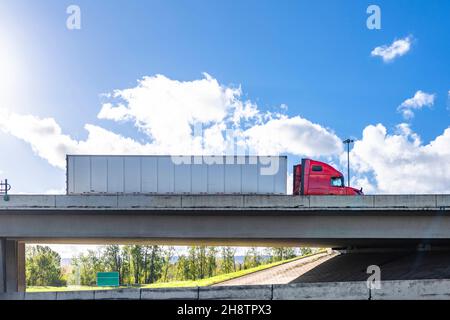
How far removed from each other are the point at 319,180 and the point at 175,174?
31.9 ft

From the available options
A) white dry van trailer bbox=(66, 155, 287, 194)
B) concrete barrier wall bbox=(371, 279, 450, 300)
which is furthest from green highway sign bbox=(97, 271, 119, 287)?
concrete barrier wall bbox=(371, 279, 450, 300)

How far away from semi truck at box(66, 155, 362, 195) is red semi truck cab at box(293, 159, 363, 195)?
8.70 feet

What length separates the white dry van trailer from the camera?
2684 cm

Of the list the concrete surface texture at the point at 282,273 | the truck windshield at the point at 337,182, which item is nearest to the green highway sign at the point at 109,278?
the concrete surface texture at the point at 282,273

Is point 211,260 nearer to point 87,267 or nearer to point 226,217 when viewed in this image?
point 87,267

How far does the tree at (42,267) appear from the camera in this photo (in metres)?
83.8

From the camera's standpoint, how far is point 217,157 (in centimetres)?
2719

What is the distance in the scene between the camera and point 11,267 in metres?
28.1

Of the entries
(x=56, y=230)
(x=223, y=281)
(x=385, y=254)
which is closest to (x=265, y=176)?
(x=56, y=230)

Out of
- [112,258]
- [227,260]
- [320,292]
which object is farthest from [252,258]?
[320,292]

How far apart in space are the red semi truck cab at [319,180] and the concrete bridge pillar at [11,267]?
62.6 feet

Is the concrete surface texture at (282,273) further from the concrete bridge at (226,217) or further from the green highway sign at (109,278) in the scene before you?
the concrete bridge at (226,217)

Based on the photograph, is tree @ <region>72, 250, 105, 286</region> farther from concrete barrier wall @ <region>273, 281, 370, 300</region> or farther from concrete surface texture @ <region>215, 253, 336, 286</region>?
concrete barrier wall @ <region>273, 281, 370, 300</region>
